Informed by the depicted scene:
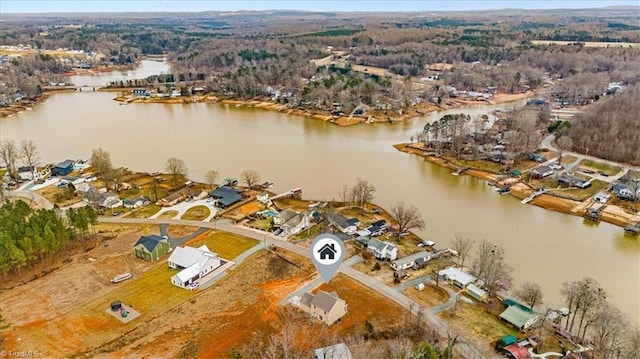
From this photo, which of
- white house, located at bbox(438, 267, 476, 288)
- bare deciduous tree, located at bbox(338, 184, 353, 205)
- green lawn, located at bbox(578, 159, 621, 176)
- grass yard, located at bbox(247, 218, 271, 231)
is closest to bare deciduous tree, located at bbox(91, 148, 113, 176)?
grass yard, located at bbox(247, 218, 271, 231)

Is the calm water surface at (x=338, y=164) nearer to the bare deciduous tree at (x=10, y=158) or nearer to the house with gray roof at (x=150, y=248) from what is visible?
the bare deciduous tree at (x=10, y=158)

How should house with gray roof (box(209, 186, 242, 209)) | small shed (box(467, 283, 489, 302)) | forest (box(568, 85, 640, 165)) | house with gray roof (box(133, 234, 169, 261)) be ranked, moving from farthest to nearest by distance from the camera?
forest (box(568, 85, 640, 165)) < house with gray roof (box(209, 186, 242, 209)) < house with gray roof (box(133, 234, 169, 261)) < small shed (box(467, 283, 489, 302))

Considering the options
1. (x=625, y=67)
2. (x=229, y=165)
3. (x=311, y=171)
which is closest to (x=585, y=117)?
(x=311, y=171)

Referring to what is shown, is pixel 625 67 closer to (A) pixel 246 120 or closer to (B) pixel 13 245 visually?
(A) pixel 246 120

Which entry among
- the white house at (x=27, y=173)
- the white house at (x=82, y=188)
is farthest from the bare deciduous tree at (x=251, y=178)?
the white house at (x=27, y=173)

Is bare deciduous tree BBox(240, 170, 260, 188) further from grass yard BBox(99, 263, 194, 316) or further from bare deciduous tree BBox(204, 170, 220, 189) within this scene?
grass yard BBox(99, 263, 194, 316)

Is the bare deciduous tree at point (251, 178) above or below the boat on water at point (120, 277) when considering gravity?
above

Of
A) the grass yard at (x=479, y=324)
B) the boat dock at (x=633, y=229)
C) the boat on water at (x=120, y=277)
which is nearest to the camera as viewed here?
the grass yard at (x=479, y=324)
